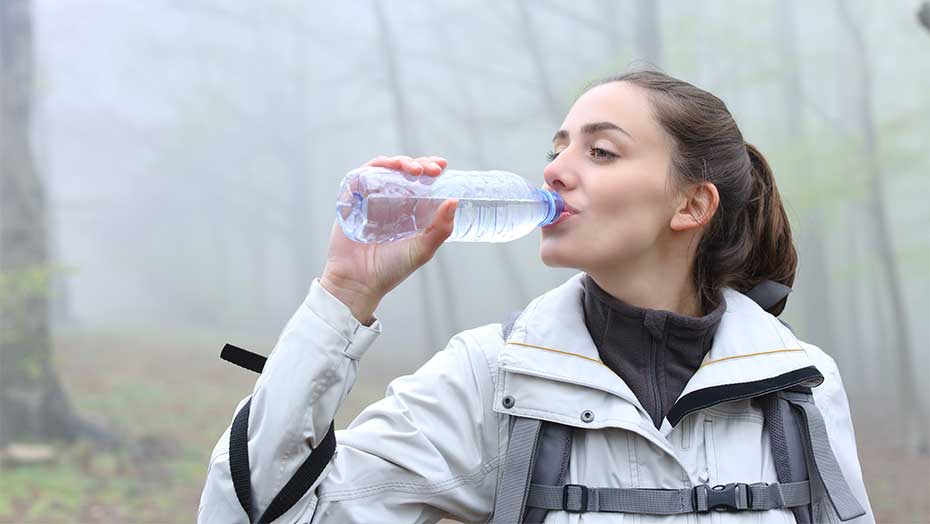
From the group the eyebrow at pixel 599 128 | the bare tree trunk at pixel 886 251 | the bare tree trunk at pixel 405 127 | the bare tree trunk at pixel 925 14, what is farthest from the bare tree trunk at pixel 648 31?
the eyebrow at pixel 599 128

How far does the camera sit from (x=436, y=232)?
164cm

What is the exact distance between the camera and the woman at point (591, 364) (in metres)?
1.59

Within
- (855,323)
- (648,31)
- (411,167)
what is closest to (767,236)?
(411,167)

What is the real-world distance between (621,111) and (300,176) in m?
16.9

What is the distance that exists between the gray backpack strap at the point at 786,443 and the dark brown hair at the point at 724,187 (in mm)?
333

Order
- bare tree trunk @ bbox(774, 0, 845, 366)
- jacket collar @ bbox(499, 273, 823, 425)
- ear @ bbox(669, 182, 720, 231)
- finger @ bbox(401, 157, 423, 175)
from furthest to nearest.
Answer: bare tree trunk @ bbox(774, 0, 845, 366)
ear @ bbox(669, 182, 720, 231)
jacket collar @ bbox(499, 273, 823, 425)
finger @ bbox(401, 157, 423, 175)

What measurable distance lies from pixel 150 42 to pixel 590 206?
1763cm

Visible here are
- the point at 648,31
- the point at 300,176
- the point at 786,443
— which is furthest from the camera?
the point at 300,176

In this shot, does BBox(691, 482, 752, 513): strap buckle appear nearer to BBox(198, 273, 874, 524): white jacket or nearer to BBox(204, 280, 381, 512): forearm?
BBox(198, 273, 874, 524): white jacket

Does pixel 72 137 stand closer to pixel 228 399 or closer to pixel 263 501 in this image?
pixel 228 399

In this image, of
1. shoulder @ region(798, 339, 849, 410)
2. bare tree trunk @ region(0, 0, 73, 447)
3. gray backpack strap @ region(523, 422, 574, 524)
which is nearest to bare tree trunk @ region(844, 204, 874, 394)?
bare tree trunk @ region(0, 0, 73, 447)

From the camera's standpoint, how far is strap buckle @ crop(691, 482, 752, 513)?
1.67m

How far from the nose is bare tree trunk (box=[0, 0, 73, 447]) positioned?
266 inches

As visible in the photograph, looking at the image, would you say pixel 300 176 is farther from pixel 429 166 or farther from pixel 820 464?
pixel 820 464
